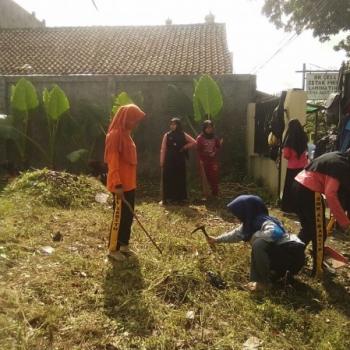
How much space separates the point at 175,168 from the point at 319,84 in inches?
470

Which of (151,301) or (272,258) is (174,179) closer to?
(272,258)

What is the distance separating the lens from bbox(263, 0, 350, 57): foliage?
1440 cm

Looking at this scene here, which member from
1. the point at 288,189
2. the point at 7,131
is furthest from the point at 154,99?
the point at 288,189

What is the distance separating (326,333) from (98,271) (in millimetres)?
2252

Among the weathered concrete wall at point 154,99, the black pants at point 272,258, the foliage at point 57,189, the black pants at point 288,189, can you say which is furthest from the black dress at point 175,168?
the black pants at point 272,258

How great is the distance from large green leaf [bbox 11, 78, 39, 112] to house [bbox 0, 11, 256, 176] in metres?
1.58

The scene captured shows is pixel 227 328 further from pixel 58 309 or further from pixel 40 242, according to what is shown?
pixel 40 242

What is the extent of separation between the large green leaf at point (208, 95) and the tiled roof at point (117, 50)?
344cm

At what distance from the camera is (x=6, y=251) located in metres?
4.76

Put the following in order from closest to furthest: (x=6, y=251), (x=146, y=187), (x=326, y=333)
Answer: (x=326, y=333) → (x=6, y=251) → (x=146, y=187)

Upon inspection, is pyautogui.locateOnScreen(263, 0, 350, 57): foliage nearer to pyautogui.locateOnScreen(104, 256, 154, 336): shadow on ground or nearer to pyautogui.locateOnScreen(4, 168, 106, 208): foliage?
pyautogui.locateOnScreen(4, 168, 106, 208): foliage

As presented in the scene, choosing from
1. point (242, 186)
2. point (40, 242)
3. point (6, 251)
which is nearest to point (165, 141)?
point (242, 186)

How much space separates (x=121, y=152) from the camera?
4.62 meters

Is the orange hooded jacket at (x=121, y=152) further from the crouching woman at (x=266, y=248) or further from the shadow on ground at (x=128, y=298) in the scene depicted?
the crouching woman at (x=266, y=248)
